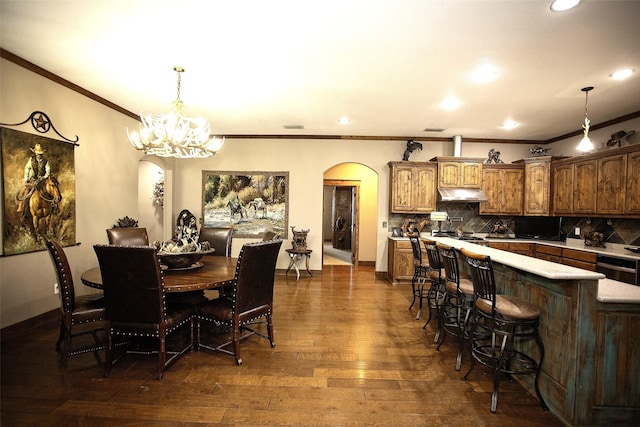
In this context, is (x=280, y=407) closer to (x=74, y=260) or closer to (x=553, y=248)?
(x=74, y=260)

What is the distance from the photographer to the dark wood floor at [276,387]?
200 cm

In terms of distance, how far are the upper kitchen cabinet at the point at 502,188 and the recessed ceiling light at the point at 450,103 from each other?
215cm

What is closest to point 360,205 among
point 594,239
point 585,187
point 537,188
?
point 537,188

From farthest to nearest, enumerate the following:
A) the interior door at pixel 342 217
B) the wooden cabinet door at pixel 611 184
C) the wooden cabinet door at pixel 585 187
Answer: the interior door at pixel 342 217 → the wooden cabinet door at pixel 585 187 → the wooden cabinet door at pixel 611 184

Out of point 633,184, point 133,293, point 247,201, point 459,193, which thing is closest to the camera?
point 133,293

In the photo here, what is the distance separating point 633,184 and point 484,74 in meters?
2.73

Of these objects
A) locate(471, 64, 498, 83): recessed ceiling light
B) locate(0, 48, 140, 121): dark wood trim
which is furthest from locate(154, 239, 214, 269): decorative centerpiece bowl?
locate(471, 64, 498, 83): recessed ceiling light

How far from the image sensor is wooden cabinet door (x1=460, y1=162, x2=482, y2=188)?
5.79m

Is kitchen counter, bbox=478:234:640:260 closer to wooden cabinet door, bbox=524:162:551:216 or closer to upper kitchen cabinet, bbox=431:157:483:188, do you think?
wooden cabinet door, bbox=524:162:551:216

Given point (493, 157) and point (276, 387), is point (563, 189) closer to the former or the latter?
point (493, 157)

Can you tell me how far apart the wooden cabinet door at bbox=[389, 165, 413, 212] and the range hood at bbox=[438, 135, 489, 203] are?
23.3 inches

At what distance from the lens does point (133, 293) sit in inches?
90.7

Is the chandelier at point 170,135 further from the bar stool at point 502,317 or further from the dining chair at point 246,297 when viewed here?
the bar stool at point 502,317

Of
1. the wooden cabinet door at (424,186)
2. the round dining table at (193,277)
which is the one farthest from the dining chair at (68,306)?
the wooden cabinet door at (424,186)
